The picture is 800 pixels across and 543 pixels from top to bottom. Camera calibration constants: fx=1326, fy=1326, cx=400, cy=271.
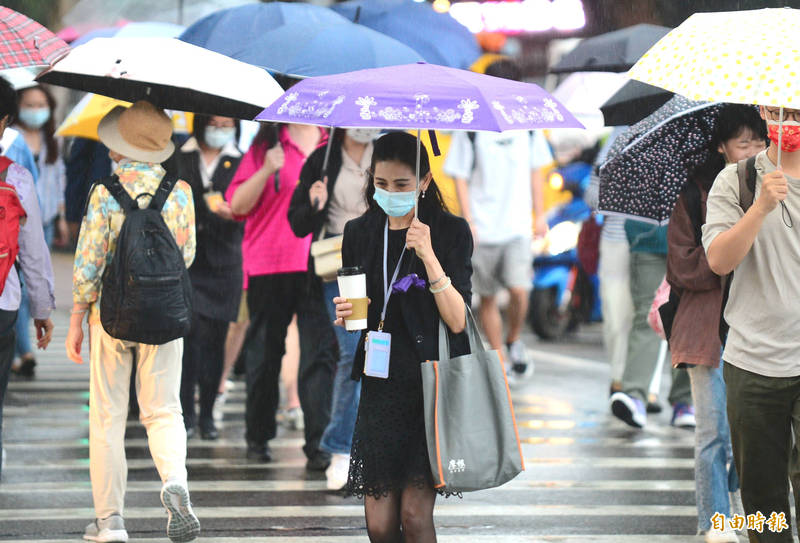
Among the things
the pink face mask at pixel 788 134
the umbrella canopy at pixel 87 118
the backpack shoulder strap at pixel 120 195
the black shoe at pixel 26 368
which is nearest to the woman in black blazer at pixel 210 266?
the umbrella canopy at pixel 87 118

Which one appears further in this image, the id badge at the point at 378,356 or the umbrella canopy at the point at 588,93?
the umbrella canopy at the point at 588,93

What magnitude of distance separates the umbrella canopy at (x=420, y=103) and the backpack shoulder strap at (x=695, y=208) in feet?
4.25

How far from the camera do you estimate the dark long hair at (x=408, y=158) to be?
4.96 m

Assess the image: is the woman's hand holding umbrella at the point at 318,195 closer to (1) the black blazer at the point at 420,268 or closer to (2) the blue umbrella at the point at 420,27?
(2) the blue umbrella at the point at 420,27

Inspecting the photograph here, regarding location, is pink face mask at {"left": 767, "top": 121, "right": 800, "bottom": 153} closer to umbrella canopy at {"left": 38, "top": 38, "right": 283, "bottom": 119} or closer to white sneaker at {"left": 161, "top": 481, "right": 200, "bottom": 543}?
umbrella canopy at {"left": 38, "top": 38, "right": 283, "bottom": 119}

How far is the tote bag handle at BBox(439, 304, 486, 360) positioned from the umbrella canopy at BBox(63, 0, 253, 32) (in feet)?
17.8

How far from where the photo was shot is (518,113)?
15.7 ft

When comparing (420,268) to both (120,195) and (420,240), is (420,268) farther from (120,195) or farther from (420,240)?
(120,195)

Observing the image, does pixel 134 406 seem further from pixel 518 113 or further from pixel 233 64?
pixel 518 113

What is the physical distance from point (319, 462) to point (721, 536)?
2668 millimetres

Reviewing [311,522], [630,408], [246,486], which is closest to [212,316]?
[246,486]

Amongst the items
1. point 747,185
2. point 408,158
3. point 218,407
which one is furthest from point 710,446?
point 218,407

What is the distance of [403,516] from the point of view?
4703mm

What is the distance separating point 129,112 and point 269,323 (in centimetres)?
228
